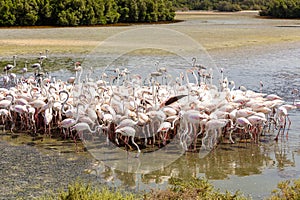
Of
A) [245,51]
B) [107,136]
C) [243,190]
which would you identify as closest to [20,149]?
[107,136]

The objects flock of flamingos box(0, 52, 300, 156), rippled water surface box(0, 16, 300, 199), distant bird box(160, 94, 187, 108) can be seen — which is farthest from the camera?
distant bird box(160, 94, 187, 108)

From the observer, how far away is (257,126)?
29.0 feet

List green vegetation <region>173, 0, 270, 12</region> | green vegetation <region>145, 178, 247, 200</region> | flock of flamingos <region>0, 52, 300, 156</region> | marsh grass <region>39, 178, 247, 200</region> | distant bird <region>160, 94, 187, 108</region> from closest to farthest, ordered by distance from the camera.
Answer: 1. marsh grass <region>39, 178, 247, 200</region>
2. green vegetation <region>145, 178, 247, 200</region>
3. flock of flamingos <region>0, 52, 300, 156</region>
4. distant bird <region>160, 94, 187, 108</region>
5. green vegetation <region>173, 0, 270, 12</region>

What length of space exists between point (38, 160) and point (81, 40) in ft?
68.8

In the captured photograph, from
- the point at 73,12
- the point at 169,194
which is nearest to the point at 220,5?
the point at 73,12

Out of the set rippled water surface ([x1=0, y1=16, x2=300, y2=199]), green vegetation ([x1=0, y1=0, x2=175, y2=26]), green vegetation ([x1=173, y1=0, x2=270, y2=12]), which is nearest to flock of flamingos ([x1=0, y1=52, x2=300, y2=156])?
rippled water surface ([x1=0, y1=16, x2=300, y2=199])

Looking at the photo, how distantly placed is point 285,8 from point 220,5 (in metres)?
25.1

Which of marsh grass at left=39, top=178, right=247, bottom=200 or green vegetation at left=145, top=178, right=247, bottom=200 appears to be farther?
green vegetation at left=145, top=178, right=247, bottom=200

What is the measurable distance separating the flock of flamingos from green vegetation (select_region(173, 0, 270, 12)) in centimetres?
7137

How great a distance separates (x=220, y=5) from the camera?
8100cm

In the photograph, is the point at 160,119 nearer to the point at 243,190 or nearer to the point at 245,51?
the point at 243,190

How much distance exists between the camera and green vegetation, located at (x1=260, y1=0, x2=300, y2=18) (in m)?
56.0

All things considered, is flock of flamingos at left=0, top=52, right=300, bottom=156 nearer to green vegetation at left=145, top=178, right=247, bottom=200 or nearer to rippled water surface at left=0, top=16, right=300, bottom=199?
rippled water surface at left=0, top=16, right=300, bottom=199

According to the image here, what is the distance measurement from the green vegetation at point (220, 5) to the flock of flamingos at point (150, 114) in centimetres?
7137
